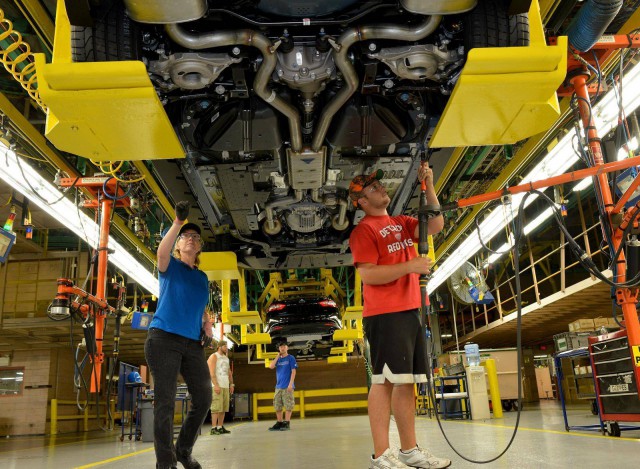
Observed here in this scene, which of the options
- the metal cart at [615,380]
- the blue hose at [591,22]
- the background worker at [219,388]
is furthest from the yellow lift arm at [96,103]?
the background worker at [219,388]

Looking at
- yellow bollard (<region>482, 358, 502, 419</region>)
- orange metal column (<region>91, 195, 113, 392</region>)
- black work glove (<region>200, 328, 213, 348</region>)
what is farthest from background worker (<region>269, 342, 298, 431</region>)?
black work glove (<region>200, 328, 213, 348</region>)

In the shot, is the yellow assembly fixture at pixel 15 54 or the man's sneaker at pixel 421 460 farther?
the yellow assembly fixture at pixel 15 54

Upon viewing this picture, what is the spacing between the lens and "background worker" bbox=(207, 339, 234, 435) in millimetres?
8398

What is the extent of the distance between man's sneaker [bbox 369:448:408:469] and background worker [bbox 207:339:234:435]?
633cm

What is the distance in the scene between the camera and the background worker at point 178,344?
A: 2.65 metres

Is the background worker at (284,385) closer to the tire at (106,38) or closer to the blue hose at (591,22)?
the blue hose at (591,22)

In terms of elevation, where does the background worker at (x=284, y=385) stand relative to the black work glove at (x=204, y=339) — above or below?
below

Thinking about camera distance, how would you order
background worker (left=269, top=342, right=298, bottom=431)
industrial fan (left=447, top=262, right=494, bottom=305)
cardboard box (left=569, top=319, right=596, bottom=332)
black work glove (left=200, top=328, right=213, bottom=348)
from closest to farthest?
black work glove (left=200, top=328, right=213, bottom=348) → cardboard box (left=569, top=319, right=596, bottom=332) → background worker (left=269, top=342, right=298, bottom=431) → industrial fan (left=447, top=262, right=494, bottom=305)

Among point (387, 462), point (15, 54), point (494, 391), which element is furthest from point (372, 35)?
point (494, 391)

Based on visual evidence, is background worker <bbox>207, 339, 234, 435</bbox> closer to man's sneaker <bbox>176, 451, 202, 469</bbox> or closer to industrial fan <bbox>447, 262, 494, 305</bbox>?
industrial fan <bbox>447, 262, 494, 305</bbox>

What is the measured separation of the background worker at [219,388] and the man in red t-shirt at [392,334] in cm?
623

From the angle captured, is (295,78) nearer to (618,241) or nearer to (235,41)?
(235,41)

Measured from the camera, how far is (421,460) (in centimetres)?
243

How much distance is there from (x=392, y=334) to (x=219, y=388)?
Result: 6699 millimetres
